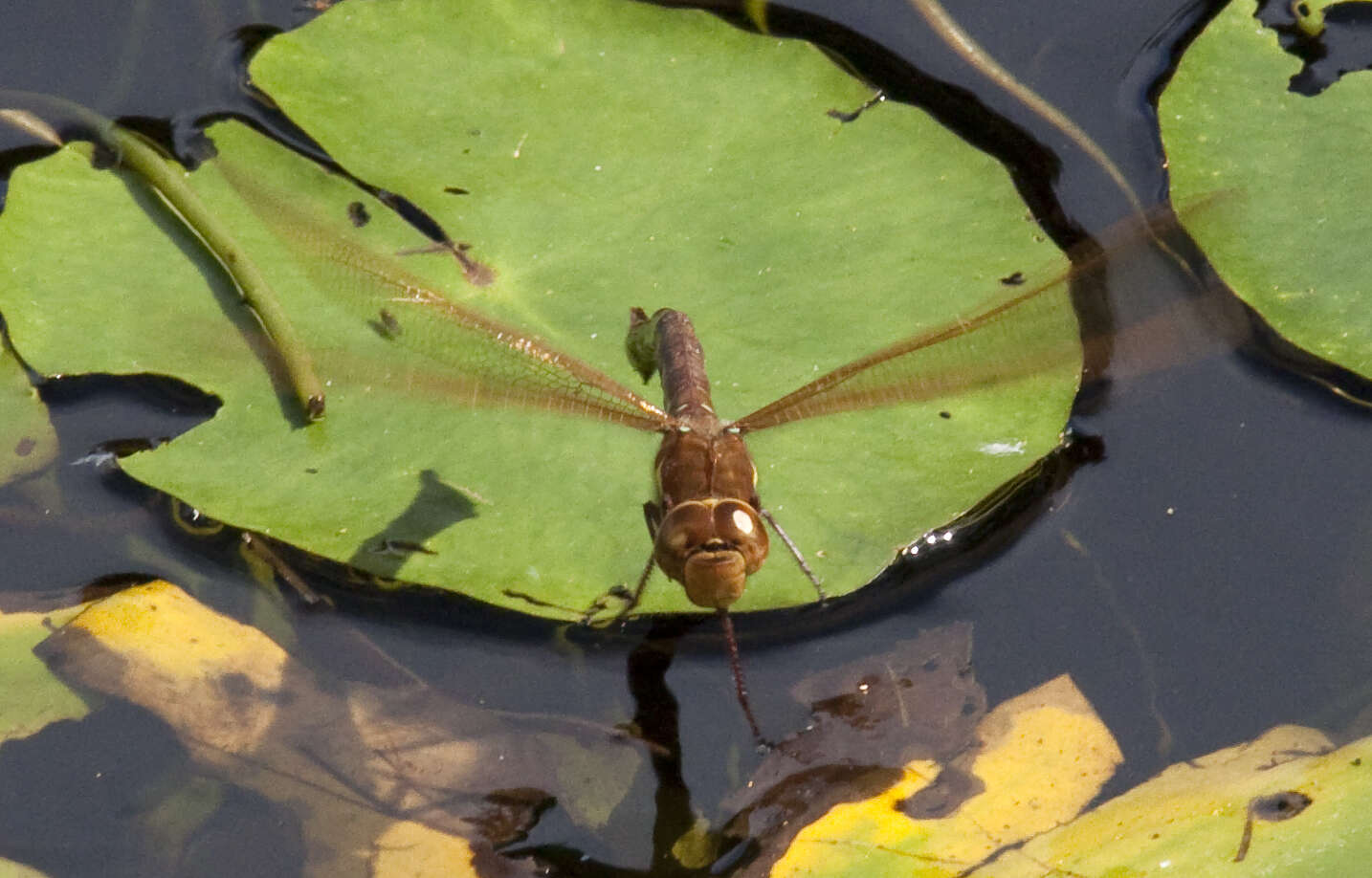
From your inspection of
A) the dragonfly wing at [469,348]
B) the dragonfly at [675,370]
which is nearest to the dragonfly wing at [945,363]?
the dragonfly at [675,370]

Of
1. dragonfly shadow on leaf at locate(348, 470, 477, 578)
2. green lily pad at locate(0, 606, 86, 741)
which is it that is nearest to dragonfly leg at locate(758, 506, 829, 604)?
dragonfly shadow on leaf at locate(348, 470, 477, 578)

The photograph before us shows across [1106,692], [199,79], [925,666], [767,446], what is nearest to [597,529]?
[767,446]

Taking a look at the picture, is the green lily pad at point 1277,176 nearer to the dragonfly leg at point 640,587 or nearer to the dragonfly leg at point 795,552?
the dragonfly leg at point 795,552

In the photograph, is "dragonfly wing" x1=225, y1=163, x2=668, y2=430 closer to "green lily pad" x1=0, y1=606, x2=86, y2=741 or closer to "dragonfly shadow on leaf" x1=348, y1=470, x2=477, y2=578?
"dragonfly shadow on leaf" x1=348, y1=470, x2=477, y2=578

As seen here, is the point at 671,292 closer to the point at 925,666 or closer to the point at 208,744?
the point at 925,666

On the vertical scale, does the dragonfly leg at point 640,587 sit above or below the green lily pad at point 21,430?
above
